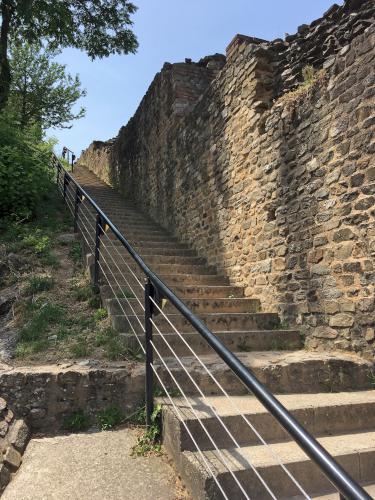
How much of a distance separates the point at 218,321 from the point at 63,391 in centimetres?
202

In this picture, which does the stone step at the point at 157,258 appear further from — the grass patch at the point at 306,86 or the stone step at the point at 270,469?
the stone step at the point at 270,469

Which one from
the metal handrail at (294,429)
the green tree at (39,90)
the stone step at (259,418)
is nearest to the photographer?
the metal handrail at (294,429)

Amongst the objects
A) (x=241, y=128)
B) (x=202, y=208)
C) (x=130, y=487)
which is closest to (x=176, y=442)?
(x=130, y=487)

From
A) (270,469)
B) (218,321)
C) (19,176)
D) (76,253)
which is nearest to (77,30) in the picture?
(19,176)

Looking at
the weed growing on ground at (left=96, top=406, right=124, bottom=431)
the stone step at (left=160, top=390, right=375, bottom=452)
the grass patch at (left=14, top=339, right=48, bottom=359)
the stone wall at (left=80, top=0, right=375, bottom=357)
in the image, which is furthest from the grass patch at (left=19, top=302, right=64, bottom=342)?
the stone wall at (left=80, top=0, right=375, bottom=357)

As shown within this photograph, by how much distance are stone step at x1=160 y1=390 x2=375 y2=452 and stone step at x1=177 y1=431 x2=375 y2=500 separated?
12 cm

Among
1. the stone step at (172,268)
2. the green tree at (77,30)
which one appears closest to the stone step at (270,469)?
the stone step at (172,268)

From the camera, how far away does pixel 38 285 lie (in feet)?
16.1

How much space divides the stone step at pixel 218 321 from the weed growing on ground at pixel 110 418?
1.03m

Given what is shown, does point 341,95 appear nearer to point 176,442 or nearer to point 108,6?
point 176,442

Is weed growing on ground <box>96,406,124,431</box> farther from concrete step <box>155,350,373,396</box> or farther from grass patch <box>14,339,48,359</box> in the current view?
grass patch <box>14,339,48,359</box>

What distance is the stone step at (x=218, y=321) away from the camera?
4113 millimetres

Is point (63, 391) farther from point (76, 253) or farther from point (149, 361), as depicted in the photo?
point (76, 253)

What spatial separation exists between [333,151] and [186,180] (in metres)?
4.21
